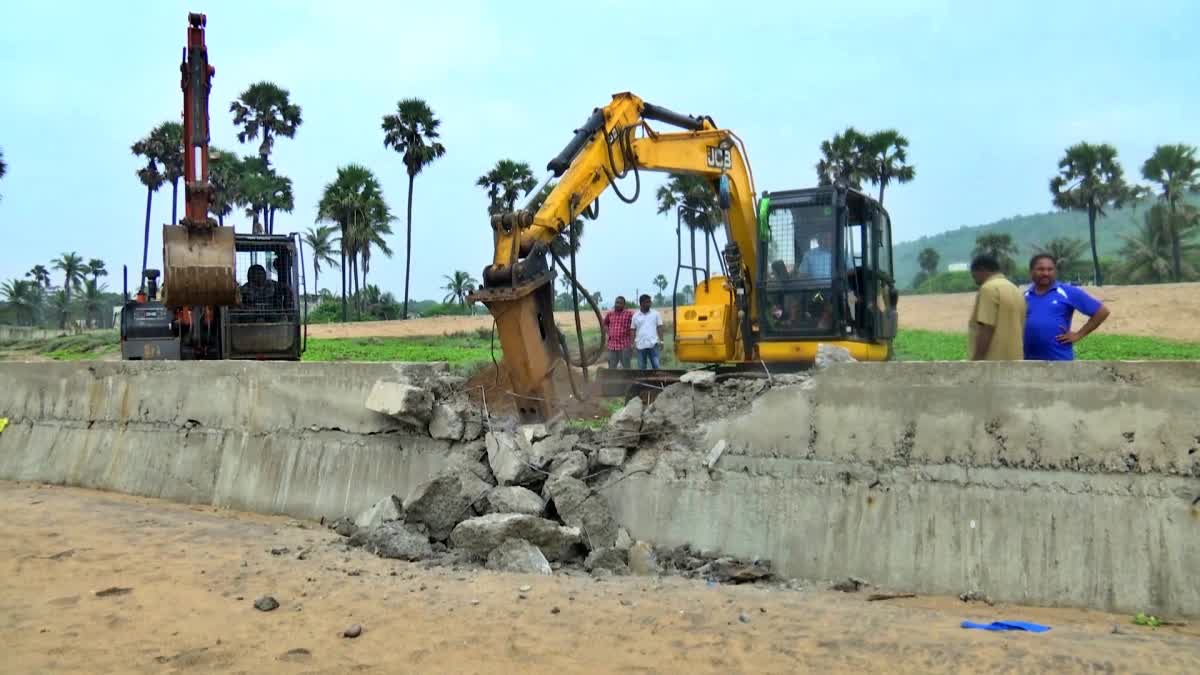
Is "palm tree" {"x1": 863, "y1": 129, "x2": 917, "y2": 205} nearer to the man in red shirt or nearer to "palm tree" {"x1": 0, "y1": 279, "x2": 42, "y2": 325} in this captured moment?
the man in red shirt

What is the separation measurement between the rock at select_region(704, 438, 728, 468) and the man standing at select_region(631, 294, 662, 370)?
8282 millimetres

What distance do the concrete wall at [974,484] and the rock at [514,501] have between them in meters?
0.90

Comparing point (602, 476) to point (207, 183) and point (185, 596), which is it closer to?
point (185, 596)

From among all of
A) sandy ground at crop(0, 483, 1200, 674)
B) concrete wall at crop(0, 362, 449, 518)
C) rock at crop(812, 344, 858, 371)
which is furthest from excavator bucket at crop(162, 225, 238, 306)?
rock at crop(812, 344, 858, 371)

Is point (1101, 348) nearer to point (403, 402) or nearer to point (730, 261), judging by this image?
point (730, 261)

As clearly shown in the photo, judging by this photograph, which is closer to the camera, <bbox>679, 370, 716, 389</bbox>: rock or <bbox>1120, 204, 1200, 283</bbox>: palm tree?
<bbox>679, 370, 716, 389</bbox>: rock

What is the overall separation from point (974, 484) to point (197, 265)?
9.36m

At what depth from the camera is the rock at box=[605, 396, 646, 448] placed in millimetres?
6962

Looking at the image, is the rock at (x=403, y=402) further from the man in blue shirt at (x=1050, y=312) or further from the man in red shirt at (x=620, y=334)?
the man in red shirt at (x=620, y=334)

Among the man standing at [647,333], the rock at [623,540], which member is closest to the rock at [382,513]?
the rock at [623,540]

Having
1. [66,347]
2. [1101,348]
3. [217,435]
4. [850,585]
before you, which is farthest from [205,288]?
[66,347]

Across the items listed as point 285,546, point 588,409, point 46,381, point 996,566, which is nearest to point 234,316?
point 46,381

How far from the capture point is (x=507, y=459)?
A: 7070mm

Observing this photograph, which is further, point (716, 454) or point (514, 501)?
point (514, 501)
